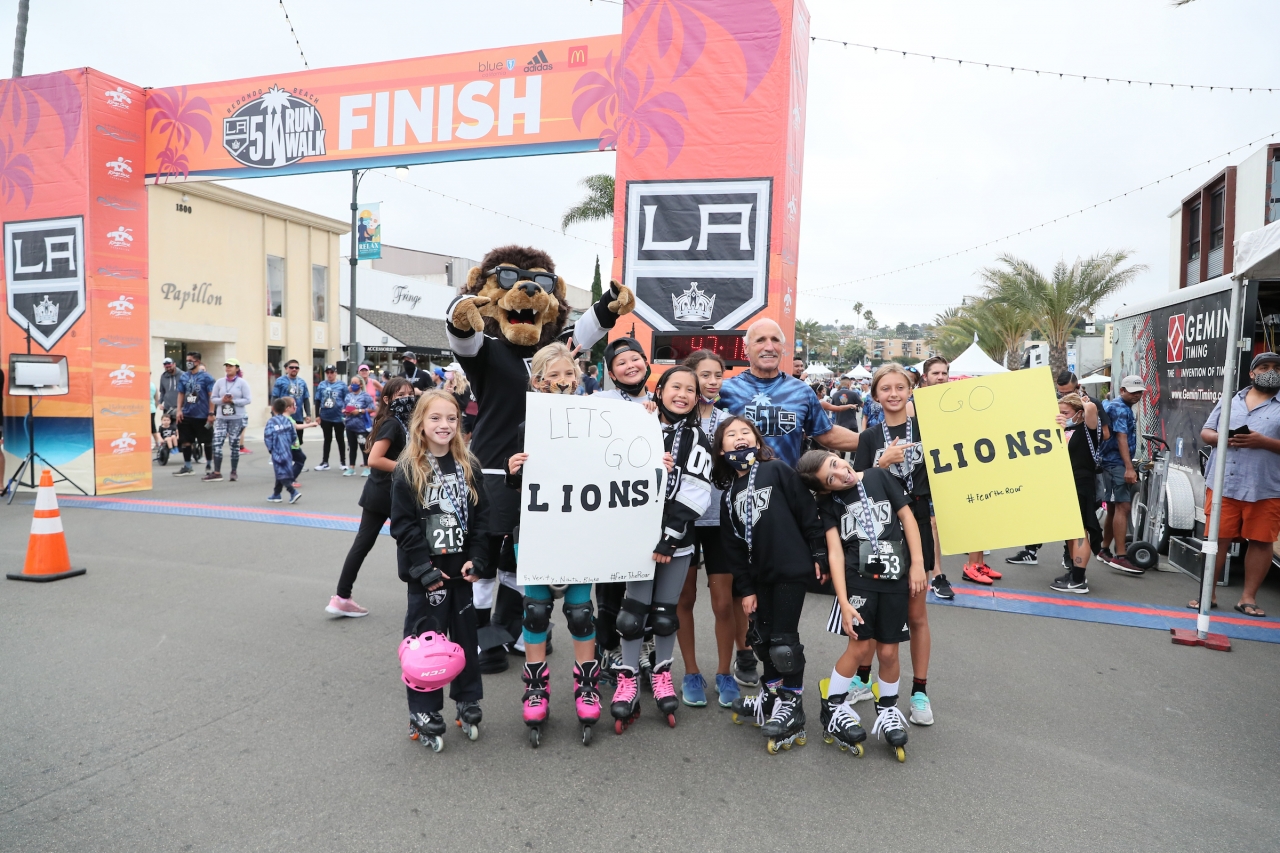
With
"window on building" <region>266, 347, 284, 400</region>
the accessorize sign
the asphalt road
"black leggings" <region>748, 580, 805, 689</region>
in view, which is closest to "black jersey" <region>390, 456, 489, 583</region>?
the asphalt road

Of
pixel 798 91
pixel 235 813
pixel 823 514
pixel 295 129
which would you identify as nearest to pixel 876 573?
pixel 823 514

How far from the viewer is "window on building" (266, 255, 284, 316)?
23281mm

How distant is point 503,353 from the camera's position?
13.6 ft

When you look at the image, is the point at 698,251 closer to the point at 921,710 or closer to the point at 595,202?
the point at 921,710

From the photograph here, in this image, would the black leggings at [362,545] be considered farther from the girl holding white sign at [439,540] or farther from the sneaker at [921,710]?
the sneaker at [921,710]

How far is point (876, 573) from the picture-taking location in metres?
3.29

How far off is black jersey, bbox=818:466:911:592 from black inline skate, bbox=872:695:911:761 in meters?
0.52

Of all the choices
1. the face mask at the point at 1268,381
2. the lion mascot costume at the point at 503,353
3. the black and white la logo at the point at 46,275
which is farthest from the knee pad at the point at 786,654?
the black and white la logo at the point at 46,275

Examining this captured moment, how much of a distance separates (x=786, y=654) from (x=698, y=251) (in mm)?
4686

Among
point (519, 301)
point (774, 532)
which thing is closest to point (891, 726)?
point (774, 532)

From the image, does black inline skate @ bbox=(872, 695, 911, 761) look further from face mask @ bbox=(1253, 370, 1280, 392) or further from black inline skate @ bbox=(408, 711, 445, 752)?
face mask @ bbox=(1253, 370, 1280, 392)

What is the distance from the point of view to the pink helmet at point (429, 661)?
3.18m

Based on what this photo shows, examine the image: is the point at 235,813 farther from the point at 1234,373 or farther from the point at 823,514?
the point at 1234,373

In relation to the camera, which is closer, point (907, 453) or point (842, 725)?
point (842, 725)
